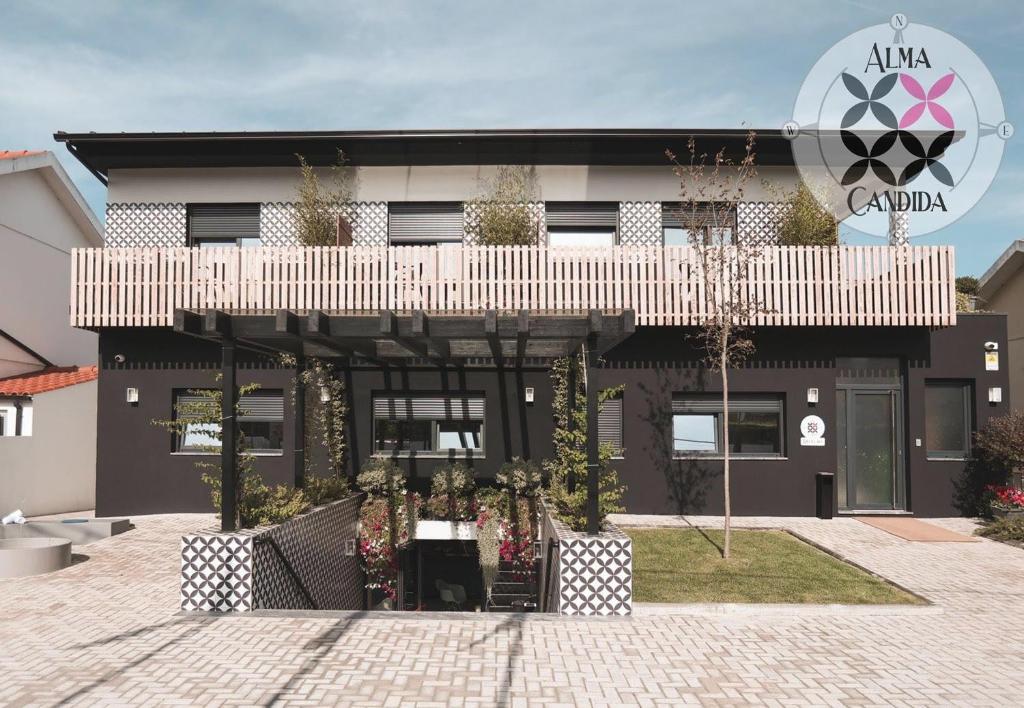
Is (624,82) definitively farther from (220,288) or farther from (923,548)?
(923,548)

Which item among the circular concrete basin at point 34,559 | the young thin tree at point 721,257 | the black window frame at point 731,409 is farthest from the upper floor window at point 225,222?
the black window frame at point 731,409

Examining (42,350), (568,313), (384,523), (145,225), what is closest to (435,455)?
(384,523)

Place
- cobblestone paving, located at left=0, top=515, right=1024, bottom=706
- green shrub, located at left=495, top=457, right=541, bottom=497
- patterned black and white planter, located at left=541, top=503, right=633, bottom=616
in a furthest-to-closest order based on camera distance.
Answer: green shrub, located at left=495, top=457, right=541, bottom=497
patterned black and white planter, located at left=541, top=503, right=633, bottom=616
cobblestone paving, located at left=0, top=515, right=1024, bottom=706

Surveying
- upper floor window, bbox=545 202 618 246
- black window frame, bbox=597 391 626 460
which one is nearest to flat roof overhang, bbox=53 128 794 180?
upper floor window, bbox=545 202 618 246

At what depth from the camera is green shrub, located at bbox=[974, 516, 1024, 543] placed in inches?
388

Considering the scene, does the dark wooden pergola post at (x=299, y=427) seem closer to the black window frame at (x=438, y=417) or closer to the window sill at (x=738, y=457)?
the black window frame at (x=438, y=417)

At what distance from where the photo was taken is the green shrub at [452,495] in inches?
419

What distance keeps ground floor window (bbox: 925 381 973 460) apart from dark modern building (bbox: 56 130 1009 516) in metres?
0.04

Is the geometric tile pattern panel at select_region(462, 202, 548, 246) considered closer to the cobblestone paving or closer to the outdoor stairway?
the outdoor stairway

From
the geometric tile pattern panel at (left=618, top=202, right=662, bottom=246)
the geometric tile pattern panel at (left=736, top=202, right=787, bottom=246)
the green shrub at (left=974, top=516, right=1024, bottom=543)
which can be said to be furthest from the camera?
the geometric tile pattern panel at (left=618, top=202, right=662, bottom=246)

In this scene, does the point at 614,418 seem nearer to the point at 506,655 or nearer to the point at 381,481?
the point at 381,481

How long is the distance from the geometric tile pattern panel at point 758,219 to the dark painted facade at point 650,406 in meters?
2.03

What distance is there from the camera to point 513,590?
10.1 metres

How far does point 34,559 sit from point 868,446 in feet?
43.2
